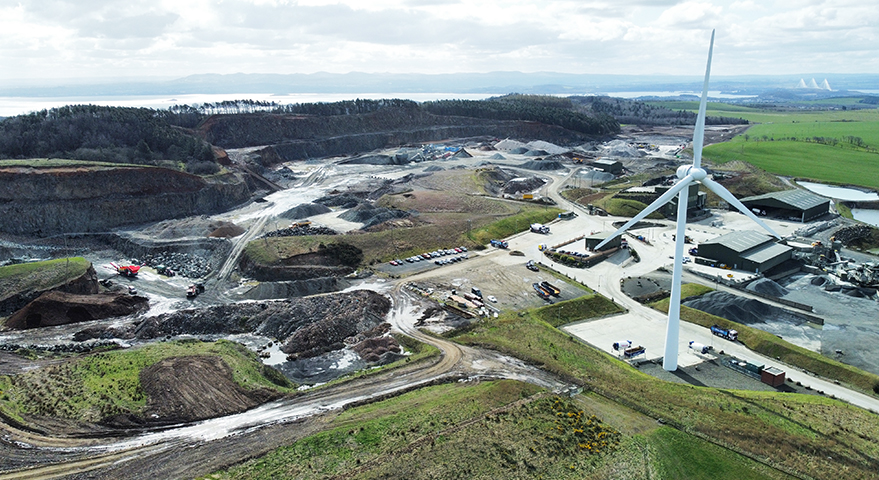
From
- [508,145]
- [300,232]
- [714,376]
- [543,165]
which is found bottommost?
[714,376]

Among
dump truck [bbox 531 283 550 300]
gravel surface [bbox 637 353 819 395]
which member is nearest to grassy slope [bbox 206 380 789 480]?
gravel surface [bbox 637 353 819 395]

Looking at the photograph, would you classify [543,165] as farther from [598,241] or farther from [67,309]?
[67,309]

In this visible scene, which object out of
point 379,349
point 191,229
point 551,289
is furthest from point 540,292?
point 191,229

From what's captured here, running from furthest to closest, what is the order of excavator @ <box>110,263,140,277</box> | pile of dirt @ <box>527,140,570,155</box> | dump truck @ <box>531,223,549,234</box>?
pile of dirt @ <box>527,140,570,155</box> < dump truck @ <box>531,223,549,234</box> < excavator @ <box>110,263,140,277</box>

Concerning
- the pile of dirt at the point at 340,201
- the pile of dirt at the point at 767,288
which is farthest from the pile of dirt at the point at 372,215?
the pile of dirt at the point at 767,288

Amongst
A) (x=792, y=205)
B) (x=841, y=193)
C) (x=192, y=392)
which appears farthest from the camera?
(x=841, y=193)

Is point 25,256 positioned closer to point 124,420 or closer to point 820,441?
point 124,420

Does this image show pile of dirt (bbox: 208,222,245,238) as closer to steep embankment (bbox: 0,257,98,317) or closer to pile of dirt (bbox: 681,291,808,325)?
steep embankment (bbox: 0,257,98,317)

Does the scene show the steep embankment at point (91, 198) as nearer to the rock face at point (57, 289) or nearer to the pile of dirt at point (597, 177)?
the rock face at point (57, 289)
